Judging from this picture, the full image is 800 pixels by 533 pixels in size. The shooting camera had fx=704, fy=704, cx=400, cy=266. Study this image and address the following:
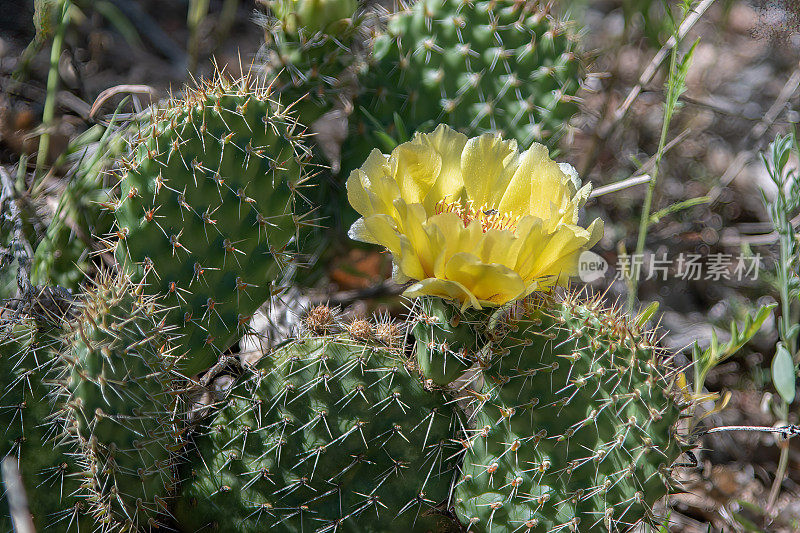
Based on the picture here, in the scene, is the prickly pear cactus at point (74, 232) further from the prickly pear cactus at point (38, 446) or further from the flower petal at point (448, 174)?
the flower petal at point (448, 174)

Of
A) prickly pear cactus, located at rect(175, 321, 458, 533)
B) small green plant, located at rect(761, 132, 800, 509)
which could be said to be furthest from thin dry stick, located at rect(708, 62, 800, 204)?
prickly pear cactus, located at rect(175, 321, 458, 533)

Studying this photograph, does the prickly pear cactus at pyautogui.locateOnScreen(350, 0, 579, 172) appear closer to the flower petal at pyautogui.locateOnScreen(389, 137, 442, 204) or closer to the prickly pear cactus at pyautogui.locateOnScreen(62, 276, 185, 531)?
the flower petal at pyautogui.locateOnScreen(389, 137, 442, 204)

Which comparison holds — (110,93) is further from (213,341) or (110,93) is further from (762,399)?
(762,399)

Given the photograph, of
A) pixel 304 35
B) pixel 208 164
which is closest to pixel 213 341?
pixel 208 164

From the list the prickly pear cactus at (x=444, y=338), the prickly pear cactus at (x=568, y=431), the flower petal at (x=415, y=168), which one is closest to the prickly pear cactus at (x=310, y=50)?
the flower petal at (x=415, y=168)

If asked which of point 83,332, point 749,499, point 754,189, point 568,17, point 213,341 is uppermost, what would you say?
point 568,17

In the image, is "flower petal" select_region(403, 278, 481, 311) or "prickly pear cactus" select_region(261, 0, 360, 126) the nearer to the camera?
"flower petal" select_region(403, 278, 481, 311)

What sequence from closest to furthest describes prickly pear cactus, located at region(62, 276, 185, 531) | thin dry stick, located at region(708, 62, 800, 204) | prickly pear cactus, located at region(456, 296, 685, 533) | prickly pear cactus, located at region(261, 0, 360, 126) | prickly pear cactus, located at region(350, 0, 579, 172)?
prickly pear cactus, located at region(62, 276, 185, 531), prickly pear cactus, located at region(456, 296, 685, 533), prickly pear cactus, located at region(261, 0, 360, 126), prickly pear cactus, located at region(350, 0, 579, 172), thin dry stick, located at region(708, 62, 800, 204)
